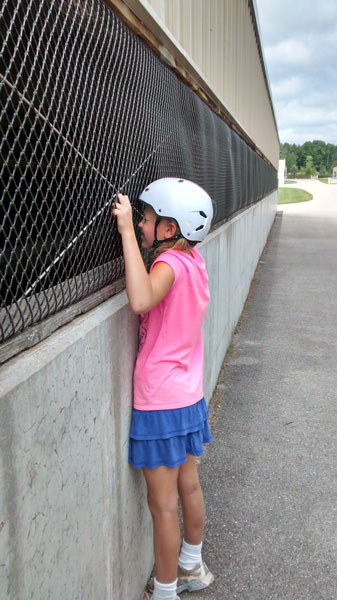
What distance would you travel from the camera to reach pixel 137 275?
1.90 metres

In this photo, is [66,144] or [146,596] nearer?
[66,144]

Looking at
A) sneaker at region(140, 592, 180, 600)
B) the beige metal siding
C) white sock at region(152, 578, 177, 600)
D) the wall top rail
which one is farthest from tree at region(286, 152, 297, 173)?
white sock at region(152, 578, 177, 600)

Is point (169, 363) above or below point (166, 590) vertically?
above

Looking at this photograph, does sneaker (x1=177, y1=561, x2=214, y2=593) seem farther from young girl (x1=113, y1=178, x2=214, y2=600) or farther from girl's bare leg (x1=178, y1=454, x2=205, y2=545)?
young girl (x1=113, y1=178, x2=214, y2=600)

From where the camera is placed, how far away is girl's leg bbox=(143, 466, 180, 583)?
7.21ft

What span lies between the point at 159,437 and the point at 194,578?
2.92 feet

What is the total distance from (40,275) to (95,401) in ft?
1.62

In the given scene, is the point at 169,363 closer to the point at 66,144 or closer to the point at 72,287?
the point at 72,287

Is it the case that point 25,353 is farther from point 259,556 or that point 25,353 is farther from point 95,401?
point 259,556

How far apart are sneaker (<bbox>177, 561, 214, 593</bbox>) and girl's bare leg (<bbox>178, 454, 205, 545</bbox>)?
14cm

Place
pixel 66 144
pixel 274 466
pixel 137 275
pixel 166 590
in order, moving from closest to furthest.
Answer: pixel 66 144
pixel 137 275
pixel 166 590
pixel 274 466

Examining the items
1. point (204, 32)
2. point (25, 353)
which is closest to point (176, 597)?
point (25, 353)

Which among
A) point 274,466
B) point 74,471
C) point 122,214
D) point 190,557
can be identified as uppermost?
point 122,214

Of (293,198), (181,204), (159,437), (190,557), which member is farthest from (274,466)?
(293,198)
